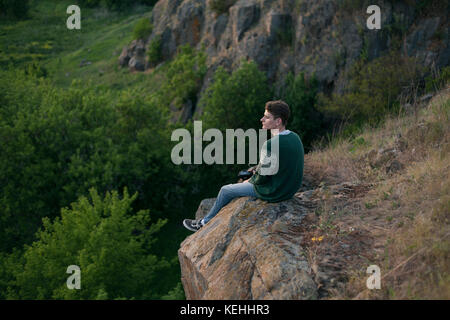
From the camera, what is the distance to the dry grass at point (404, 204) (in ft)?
12.5

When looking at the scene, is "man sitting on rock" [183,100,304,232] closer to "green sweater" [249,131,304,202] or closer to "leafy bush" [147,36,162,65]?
"green sweater" [249,131,304,202]

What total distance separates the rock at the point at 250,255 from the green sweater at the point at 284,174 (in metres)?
0.21

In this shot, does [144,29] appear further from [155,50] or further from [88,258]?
[88,258]

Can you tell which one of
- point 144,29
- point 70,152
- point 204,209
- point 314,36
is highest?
point 144,29

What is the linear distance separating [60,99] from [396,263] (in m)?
17.5

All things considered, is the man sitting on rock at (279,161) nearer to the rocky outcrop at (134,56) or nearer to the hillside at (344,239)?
the hillside at (344,239)

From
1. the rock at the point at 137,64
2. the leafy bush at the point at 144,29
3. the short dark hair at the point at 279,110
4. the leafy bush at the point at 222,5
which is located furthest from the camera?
the leafy bush at the point at 144,29

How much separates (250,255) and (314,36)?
17.4 m

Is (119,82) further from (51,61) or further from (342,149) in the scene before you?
(342,149)

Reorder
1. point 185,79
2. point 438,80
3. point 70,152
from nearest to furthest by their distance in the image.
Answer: point 438,80 → point 70,152 → point 185,79

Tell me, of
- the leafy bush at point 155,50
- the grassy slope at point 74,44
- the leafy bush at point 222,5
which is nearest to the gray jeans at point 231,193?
the leafy bush at point 222,5

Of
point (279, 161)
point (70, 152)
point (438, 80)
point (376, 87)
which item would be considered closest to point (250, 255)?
point (279, 161)

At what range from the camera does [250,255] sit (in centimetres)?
478

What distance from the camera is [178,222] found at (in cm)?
1917
